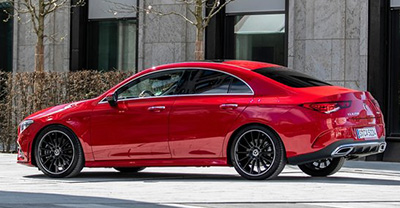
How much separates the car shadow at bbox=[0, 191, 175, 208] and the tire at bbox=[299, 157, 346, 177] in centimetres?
404

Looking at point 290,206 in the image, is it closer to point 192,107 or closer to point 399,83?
point 192,107

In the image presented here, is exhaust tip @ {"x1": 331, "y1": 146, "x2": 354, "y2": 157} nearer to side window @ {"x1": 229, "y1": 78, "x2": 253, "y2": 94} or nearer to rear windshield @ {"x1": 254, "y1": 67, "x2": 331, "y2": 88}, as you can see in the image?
rear windshield @ {"x1": 254, "y1": 67, "x2": 331, "y2": 88}

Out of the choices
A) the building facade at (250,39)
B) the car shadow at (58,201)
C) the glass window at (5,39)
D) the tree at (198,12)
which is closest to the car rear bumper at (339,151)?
the car shadow at (58,201)

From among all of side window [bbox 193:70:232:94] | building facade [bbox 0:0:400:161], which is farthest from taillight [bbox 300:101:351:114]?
building facade [bbox 0:0:400:161]

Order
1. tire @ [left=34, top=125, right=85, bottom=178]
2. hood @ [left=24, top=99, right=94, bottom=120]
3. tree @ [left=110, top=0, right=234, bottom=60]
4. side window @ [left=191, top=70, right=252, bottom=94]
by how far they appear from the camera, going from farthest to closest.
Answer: tree @ [left=110, top=0, right=234, bottom=60], hood @ [left=24, top=99, right=94, bottom=120], tire @ [left=34, top=125, right=85, bottom=178], side window @ [left=191, top=70, right=252, bottom=94]

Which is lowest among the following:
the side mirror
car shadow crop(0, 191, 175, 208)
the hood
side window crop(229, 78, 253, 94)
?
car shadow crop(0, 191, 175, 208)

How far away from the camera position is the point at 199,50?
19.5m

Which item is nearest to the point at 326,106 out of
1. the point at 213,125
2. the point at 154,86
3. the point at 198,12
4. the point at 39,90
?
the point at 213,125

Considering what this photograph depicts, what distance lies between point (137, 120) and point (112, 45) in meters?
10.5

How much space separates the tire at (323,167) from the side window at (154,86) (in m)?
2.10

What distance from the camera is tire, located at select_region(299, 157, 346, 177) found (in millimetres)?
13094

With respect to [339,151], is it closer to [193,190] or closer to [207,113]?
[207,113]

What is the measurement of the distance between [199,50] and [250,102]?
734 centimetres

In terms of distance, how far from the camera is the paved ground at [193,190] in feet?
31.3
